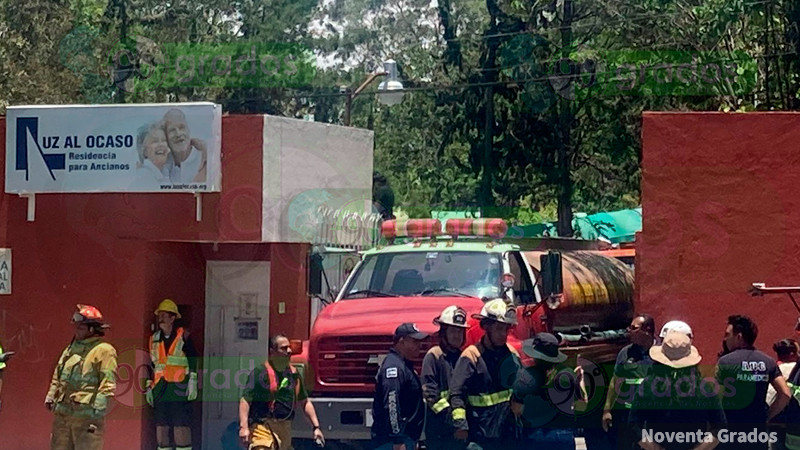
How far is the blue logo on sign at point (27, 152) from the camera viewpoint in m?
14.8

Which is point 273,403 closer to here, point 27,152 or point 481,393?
point 481,393

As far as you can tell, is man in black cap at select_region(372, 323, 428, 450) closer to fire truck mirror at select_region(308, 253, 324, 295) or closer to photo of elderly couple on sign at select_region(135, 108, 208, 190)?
fire truck mirror at select_region(308, 253, 324, 295)

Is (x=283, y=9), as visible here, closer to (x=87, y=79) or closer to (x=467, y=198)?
(x=87, y=79)

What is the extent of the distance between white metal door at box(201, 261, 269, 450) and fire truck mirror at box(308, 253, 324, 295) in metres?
2.72

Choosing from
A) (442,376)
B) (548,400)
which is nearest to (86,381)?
(442,376)

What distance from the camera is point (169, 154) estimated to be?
14.4 meters

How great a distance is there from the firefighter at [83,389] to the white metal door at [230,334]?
4418mm

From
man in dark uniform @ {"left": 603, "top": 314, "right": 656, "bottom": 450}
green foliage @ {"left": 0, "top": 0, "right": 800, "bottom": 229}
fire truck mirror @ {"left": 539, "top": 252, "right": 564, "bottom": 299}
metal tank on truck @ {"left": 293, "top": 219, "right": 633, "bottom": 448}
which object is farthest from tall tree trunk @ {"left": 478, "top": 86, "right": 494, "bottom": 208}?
man in dark uniform @ {"left": 603, "top": 314, "right": 656, "bottom": 450}

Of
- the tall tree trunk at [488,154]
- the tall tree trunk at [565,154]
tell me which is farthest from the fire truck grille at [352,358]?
the tall tree trunk at [488,154]

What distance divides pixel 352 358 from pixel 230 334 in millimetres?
4769

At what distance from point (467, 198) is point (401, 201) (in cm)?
1535

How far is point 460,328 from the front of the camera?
10.5 meters

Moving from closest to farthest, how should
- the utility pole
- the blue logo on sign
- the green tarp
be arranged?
the blue logo on sign
the green tarp
the utility pole

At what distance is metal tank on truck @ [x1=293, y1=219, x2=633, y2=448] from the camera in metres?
11.6
